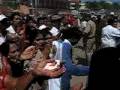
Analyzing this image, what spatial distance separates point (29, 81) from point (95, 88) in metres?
0.59

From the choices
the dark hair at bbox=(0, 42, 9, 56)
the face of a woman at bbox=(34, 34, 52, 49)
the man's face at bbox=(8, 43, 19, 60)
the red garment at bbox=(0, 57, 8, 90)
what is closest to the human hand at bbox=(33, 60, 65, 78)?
the red garment at bbox=(0, 57, 8, 90)

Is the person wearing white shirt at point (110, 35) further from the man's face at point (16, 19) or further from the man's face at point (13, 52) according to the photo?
the man's face at point (13, 52)

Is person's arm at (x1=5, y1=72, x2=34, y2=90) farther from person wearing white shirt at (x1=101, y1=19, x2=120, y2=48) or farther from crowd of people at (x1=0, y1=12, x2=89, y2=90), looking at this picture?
person wearing white shirt at (x1=101, y1=19, x2=120, y2=48)

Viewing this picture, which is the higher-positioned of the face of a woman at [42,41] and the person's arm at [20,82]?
the person's arm at [20,82]

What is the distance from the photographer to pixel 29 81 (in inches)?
131

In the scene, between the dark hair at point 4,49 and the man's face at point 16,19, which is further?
the man's face at point 16,19

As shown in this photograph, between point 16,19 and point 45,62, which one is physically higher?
A: point 45,62

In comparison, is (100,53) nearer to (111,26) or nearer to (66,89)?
(66,89)

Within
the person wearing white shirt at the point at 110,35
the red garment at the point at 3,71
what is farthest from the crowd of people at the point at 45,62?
the person wearing white shirt at the point at 110,35

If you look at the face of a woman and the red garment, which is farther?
the face of a woman

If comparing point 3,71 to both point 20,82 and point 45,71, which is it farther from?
point 45,71

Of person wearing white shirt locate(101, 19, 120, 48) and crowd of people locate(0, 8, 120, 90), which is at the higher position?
crowd of people locate(0, 8, 120, 90)

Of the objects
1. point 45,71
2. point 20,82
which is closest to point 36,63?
point 20,82

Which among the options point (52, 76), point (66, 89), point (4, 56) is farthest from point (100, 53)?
point (66, 89)
